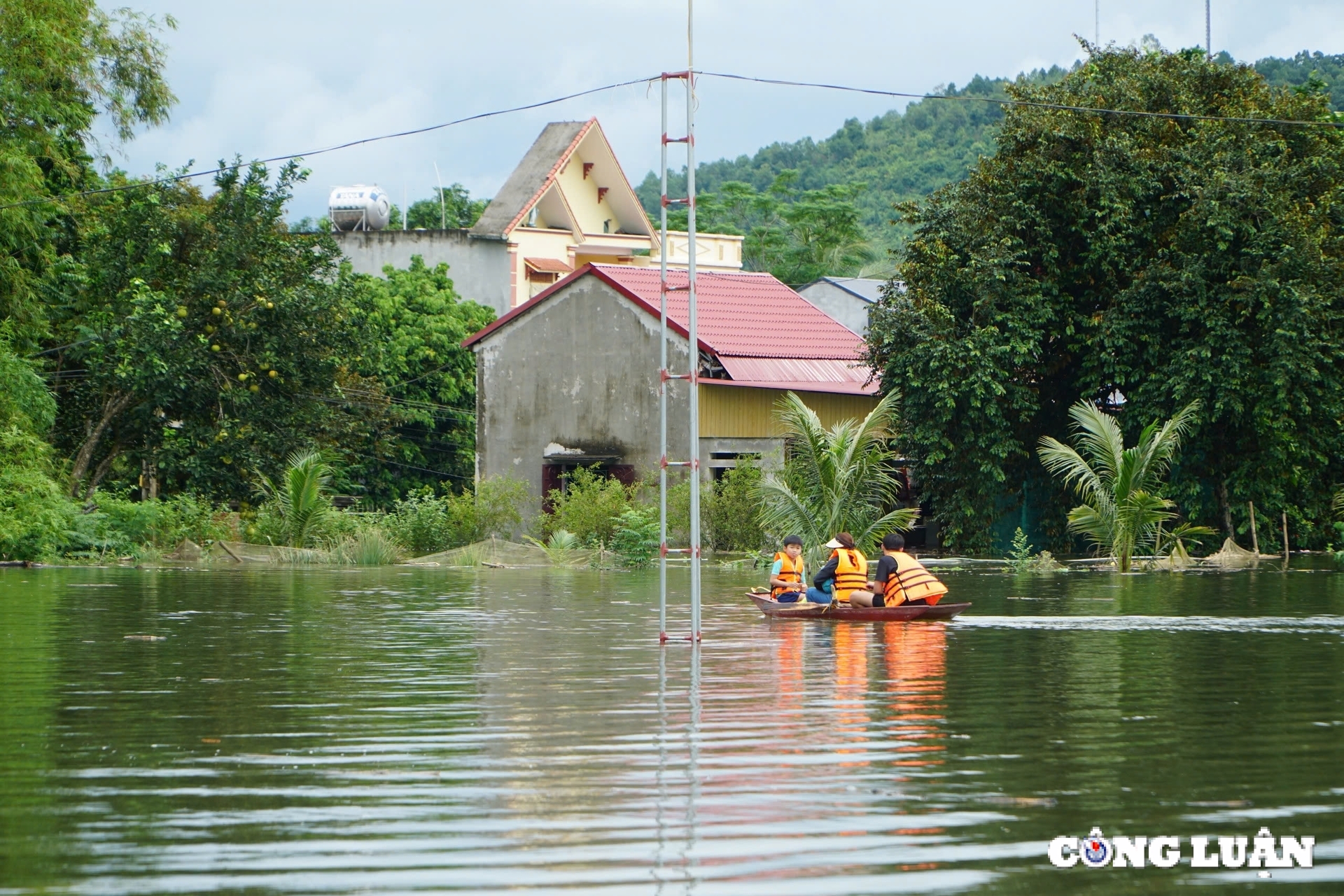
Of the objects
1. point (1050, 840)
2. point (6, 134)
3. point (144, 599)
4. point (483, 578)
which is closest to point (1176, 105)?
point (483, 578)

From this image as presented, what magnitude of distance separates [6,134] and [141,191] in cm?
415

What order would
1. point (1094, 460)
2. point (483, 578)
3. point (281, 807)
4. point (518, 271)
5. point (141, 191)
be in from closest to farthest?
point (281, 807) → point (483, 578) → point (1094, 460) → point (141, 191) → point (518, 271)

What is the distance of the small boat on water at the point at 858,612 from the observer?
18.8m

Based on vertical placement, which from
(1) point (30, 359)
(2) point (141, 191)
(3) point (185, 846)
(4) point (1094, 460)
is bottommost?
(3) point (185, 846)

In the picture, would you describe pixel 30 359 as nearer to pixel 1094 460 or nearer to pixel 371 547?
pixel 371 547

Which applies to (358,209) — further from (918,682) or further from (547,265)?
(918,682)

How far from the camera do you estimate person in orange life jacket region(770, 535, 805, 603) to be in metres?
19.7

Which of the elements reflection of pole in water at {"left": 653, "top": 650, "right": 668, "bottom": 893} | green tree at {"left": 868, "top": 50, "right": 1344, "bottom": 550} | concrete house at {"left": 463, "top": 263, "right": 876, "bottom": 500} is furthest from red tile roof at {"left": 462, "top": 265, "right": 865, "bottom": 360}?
reflection of pole in water at {"left": 653, "top": 650, "right": 668, "bottom": 893}

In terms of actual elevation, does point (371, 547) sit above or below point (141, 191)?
below

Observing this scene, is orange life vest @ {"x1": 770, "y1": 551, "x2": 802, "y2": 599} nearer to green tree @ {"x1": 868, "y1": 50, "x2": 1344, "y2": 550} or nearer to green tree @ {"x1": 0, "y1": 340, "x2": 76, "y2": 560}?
green tree @ {"x1": 868, "y1": 50, "x2": 1344, "y2": 550}

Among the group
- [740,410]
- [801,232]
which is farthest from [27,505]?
[801,232]

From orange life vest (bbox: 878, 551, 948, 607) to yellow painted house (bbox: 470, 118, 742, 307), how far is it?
114 ft

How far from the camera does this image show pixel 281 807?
26.1 feet

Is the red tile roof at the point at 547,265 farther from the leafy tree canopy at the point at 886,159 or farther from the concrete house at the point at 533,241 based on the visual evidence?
the leafy tree canopy at the point at 886,159
